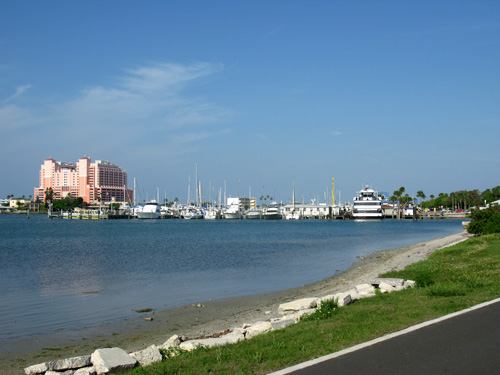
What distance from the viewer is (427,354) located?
313 inches

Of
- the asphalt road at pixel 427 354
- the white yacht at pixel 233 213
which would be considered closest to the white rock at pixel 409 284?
the asphalt road at pixel 427 354

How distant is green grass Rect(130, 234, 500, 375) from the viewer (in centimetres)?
804

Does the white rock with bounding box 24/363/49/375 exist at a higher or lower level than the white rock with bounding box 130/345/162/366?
lower

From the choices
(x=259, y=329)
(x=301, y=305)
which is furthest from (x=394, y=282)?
(x=259, y=329)

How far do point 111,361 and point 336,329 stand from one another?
4354 mm

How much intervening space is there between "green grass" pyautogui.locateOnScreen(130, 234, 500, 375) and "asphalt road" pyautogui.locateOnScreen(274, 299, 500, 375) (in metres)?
0.46

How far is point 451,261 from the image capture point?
24031 millimetres

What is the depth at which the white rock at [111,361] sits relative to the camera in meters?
8.61

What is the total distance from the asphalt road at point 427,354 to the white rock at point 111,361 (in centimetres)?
305

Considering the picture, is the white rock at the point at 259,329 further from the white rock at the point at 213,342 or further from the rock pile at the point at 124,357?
the white rock at the point at 213,342

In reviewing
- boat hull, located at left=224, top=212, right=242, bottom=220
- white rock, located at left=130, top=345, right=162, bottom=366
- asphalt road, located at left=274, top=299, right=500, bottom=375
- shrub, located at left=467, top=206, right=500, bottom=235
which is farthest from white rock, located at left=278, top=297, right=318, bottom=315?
boat hull, located at left=224, top=212, right=242, bottom=220

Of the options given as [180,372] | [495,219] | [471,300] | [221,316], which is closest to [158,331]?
[221,316]

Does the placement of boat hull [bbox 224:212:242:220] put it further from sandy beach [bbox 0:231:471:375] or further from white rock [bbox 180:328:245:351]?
white rock [bbox 180:328:245:351]

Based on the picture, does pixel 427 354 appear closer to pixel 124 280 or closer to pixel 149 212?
pixel 124 280
